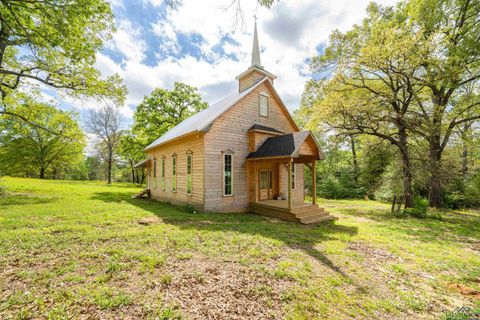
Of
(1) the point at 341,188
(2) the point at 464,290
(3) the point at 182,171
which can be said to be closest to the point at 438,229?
(2) the point at 464,290

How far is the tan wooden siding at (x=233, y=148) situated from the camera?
1002cm

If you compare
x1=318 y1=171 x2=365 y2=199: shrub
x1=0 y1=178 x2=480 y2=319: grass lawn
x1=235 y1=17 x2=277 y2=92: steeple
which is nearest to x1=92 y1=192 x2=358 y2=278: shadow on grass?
x1=0 y1=178 x2=480 y2=319: grass lawn

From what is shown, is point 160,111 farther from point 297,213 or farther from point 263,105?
point 297,213

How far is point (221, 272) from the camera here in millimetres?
4023

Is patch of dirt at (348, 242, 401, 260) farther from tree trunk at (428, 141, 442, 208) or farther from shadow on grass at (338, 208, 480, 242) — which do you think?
tree trunk at (428, 141, 442, 208)

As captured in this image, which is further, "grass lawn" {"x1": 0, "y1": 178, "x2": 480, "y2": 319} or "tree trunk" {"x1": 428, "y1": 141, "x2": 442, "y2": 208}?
"tree trunk" {"x1": 428, "y1": 141, "x2": 442, "y2": 208}

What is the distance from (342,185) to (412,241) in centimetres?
1738

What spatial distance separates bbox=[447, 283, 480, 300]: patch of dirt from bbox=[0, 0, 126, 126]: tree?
43.6 ft

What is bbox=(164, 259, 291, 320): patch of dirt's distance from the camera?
2.95m

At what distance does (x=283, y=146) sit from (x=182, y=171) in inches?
245

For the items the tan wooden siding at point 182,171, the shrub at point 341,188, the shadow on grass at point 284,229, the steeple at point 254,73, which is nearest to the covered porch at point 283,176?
the shadow on grass at point 284,229

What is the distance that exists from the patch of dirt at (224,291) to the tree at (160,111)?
21.7 metres

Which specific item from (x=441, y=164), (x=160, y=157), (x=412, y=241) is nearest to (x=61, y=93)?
(x=160, y=157)

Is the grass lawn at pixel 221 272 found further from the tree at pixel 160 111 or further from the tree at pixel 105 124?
the tree at pixel 105 124
